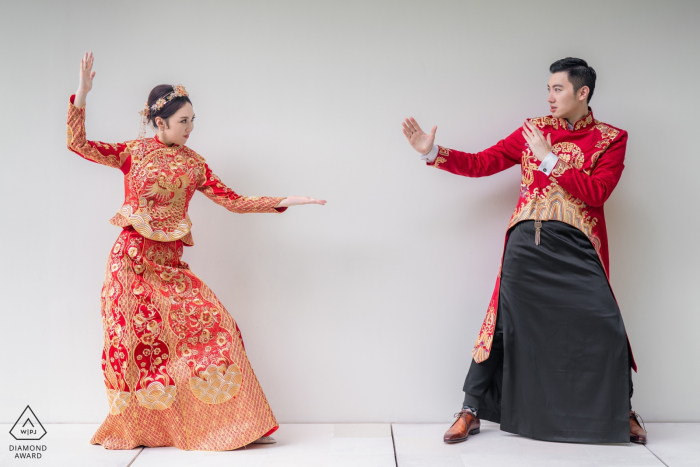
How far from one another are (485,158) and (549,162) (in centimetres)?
37

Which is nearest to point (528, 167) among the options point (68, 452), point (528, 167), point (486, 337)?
point (528, 167)

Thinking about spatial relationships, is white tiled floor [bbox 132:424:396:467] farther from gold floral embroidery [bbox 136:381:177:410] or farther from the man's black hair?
the man's black hair

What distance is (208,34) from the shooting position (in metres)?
2.96

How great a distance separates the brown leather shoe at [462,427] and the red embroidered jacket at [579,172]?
0.84 feet

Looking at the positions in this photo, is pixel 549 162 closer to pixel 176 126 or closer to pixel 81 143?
pixel 176 126

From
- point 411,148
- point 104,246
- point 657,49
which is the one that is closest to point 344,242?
point 411,148

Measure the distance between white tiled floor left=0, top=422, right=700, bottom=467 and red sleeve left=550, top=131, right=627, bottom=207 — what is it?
102 cm

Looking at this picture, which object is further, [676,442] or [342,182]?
[342,182]

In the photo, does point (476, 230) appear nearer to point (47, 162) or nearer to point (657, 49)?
point (657, 49)

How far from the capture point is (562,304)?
8.43ft

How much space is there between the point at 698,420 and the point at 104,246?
2973 millimetres

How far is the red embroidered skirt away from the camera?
2496 mm

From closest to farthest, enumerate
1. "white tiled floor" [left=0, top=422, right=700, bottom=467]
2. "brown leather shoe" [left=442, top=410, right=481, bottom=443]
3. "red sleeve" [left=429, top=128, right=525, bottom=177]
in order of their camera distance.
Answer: "white tiled floor" [left=0, top=422, right=700, bottom=467]
"brown leather shoe" [left=442, top=410, right=481, bottom=443]
"red sleeve" [left=429, top=128, right=525, bottom=177]

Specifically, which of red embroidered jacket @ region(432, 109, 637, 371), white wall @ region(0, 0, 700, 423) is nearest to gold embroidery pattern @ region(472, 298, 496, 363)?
red embroidered jacket @ region(432, 109, 637, 371)
